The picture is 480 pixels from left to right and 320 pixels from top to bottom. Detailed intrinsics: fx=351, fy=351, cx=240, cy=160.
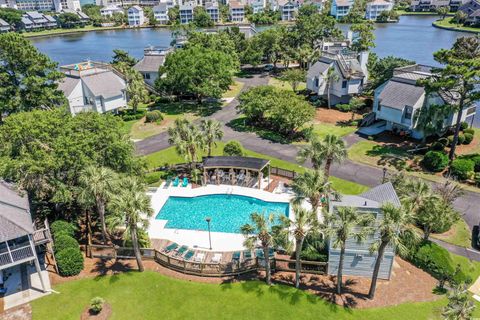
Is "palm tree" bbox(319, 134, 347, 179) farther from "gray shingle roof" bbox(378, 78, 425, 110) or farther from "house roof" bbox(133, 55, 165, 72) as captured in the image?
"house roof" bbox(133, 55, 165, 72)

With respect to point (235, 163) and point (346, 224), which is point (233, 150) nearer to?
point (235, 163)

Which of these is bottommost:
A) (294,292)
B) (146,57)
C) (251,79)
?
(294,292)

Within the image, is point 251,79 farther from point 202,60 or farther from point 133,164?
point 133,164

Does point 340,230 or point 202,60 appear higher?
point 202,60

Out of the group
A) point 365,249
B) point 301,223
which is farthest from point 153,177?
point 365,249

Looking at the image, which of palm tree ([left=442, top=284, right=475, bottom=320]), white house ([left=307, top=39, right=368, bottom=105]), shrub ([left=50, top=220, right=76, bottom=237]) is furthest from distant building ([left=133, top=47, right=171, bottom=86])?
palm tree ([left=442, top=284, right=475, bottom=320])

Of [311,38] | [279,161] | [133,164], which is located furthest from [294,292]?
[311,38]
